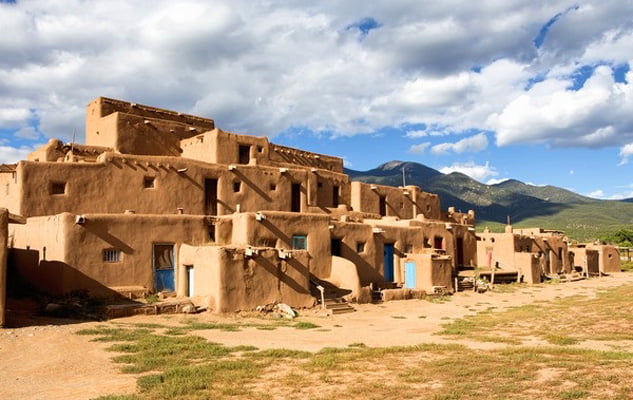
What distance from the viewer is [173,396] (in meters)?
8.88

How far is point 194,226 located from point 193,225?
2.3 inches

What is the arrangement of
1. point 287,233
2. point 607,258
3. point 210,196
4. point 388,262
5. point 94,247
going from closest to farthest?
point 94,247, point 287,233, point 210,196, point 388,262, point 607,258

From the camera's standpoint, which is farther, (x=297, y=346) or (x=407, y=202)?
(x=407, y=202)

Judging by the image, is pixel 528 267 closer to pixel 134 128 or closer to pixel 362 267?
pixel 362 267

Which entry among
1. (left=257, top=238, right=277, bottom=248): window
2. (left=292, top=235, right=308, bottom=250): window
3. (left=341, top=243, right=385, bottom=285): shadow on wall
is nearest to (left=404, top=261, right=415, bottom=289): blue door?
(left=341, top=243, right=385, bottom=285): shadow on wall

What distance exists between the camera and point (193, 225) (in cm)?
2212

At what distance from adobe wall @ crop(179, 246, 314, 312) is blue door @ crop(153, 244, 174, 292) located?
674mm

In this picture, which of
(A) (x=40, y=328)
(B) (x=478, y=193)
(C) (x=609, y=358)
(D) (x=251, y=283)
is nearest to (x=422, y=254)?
(D) (x=251, y=283)

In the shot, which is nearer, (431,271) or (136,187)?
(136,187)

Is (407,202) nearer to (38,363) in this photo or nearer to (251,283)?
(251,283)

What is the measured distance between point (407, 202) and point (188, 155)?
1787 centimetres

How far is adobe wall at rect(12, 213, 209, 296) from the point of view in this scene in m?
18.9

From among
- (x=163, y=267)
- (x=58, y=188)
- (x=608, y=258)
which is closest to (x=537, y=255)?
(x=608, y=258)

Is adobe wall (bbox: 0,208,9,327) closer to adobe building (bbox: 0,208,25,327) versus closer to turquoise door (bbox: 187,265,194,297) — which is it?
adobe building (bbox: 0,208,25,327)
